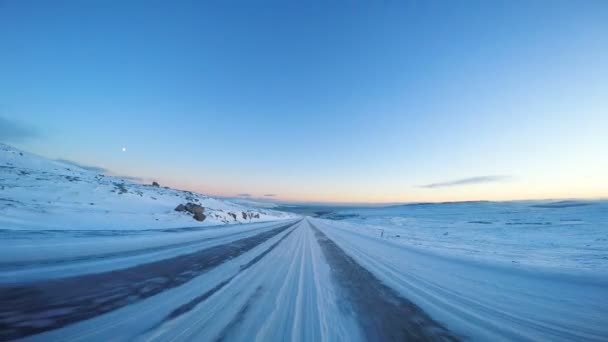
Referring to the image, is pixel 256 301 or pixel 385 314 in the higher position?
pixel 256 301

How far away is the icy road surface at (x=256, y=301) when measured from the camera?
2.87m

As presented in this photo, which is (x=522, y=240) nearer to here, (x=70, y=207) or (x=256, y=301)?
(x=256, y=301)

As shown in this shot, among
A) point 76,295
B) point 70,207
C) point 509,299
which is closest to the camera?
point 76,295

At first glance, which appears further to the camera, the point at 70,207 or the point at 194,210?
the point at 194,210

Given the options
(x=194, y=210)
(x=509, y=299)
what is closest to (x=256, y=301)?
(x=509, y=299)

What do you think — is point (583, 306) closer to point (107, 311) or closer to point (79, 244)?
point (107, 311)

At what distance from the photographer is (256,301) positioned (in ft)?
13.2

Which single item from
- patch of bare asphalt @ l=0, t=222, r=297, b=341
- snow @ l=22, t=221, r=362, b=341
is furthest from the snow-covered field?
patch of bare asphalt @ l=0, t=222, r=297, b=341

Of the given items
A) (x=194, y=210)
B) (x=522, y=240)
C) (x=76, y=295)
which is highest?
(x=194, y=210)

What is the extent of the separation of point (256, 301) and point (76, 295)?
7.74ft

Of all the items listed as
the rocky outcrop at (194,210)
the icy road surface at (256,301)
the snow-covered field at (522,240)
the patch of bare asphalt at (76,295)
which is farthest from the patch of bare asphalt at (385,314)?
the rocky outcrop at (194,210)

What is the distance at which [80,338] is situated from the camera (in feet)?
8.07

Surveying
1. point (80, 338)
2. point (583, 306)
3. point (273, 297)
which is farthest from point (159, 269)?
point (583, 306)

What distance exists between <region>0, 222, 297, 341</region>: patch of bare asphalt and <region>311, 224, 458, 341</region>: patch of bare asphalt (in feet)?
9.72
